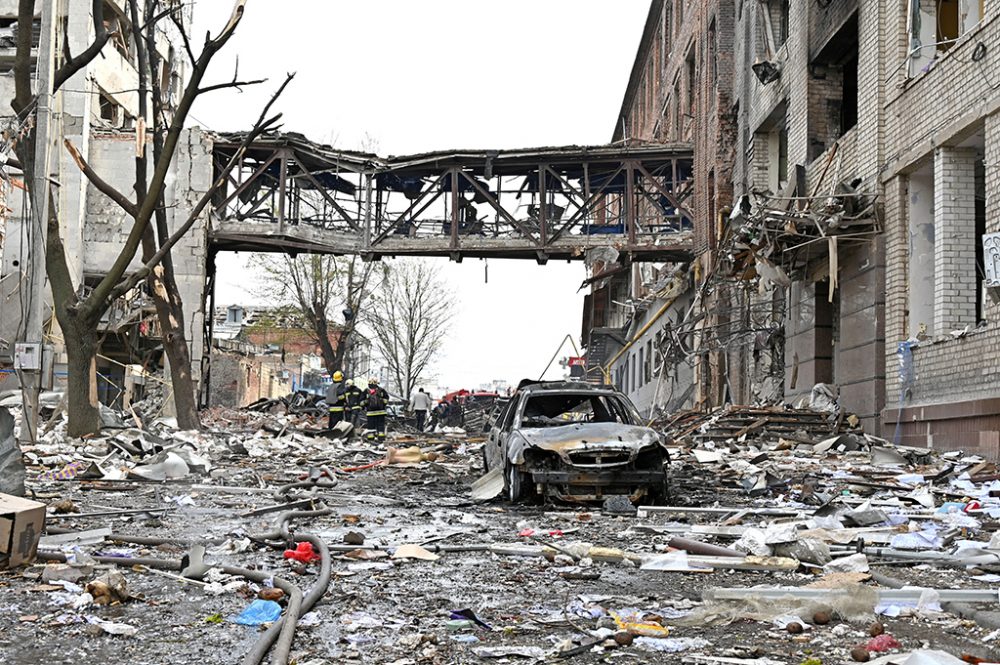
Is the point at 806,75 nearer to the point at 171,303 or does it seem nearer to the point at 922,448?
the point at 922,448

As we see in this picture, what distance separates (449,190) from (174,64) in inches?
656

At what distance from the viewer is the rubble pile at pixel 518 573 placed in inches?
189

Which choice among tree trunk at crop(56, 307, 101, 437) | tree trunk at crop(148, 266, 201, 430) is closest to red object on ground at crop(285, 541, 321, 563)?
tree trunk at crop(56, 307, 101, 437)

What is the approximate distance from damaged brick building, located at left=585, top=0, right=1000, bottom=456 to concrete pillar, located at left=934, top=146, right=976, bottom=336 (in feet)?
0.06

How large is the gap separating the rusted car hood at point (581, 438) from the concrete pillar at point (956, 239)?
578cm

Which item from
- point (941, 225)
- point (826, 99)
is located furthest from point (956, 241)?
point (826, 99)

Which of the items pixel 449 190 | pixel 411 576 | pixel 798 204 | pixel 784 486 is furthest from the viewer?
pixel 449 190

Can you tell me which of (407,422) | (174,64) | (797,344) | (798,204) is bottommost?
(407,422)

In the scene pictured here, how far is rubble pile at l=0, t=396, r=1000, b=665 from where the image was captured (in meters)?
4.80

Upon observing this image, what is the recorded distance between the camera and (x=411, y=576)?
6.74 metres

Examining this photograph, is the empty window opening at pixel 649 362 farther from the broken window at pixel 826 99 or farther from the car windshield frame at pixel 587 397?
the car windshield frame at pixel 587 397

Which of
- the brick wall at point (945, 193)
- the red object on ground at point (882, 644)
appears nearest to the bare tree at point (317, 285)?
the brick wall at point (945, 193)

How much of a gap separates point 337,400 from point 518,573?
18974 mm

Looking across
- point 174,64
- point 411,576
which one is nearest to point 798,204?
point 411,576
